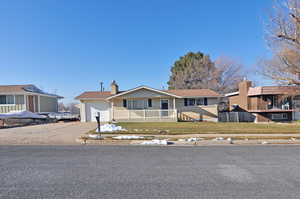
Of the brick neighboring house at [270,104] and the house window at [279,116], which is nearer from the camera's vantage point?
the brick neighboring house at [270,104]

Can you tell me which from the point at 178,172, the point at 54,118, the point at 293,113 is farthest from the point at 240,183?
the point at 293,113

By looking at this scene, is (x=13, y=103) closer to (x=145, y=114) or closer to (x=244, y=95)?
(x=145, y=114)

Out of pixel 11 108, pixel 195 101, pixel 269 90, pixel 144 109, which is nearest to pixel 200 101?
pixel 195 101

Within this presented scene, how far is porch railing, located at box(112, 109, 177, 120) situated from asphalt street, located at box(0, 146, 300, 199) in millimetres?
12021

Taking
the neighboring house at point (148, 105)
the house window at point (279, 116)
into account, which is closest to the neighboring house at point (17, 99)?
the neighboring house at point (148, 105)

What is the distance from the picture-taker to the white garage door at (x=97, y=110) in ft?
64.8

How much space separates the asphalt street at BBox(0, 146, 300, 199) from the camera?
3.24 m

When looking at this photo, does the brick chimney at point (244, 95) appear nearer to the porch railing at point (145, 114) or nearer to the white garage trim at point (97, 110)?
the porch railing at point (145, 114)

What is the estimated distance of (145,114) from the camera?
18.4 m

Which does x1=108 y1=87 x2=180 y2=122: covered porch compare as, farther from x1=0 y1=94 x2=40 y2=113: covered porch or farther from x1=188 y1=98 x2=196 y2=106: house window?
x1=0 y1=94 x2=40 y2=113: covered porch

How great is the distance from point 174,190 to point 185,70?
31796 mm

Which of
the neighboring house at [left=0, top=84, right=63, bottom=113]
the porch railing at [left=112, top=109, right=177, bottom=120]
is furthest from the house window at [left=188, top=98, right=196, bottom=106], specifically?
the neighboring house at [left=0, top=84, right=63, bottom=113]

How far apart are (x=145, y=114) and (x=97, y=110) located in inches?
237

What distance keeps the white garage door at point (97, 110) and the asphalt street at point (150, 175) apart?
13.6 meters
